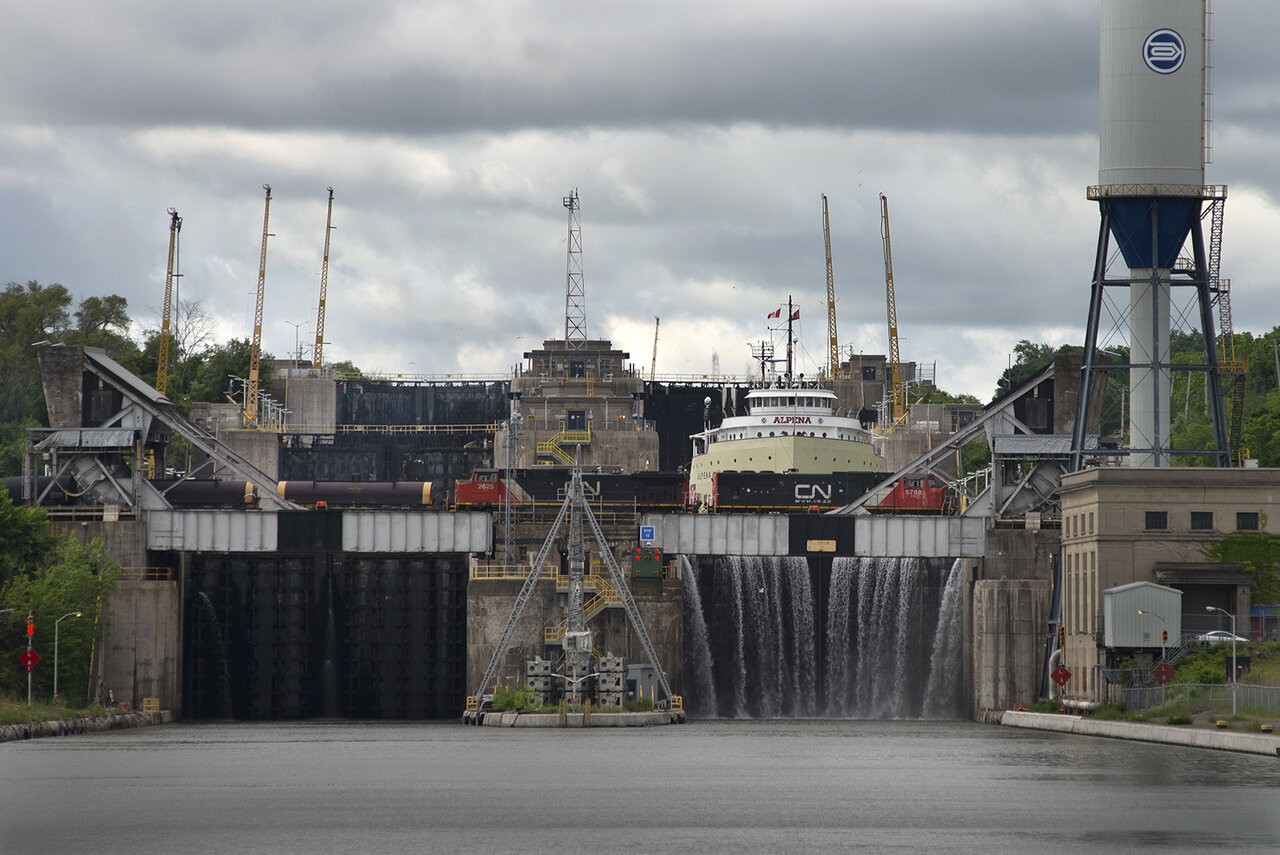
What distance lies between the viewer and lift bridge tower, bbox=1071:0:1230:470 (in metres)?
114

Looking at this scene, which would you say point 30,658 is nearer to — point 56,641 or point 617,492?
point 56,641

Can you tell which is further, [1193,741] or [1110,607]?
[1110,607]

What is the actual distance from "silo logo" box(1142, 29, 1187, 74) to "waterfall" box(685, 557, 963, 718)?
3157 centimetres

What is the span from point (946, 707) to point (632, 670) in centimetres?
2275

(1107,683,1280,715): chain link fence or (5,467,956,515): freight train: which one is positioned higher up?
(5,467,956,515): freight train

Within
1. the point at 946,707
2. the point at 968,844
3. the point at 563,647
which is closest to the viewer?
the point at 968,844

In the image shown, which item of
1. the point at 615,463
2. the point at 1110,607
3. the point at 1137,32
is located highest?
the point at 1137,32

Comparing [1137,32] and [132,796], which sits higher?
[1137,32]

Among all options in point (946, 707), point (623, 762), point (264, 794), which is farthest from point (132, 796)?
point (946, 707)

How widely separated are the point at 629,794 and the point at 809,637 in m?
50.9

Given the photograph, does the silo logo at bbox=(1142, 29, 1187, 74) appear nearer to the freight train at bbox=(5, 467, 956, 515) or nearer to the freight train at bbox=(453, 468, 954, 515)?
the freight train at bbox=(5, 467, 956, 515)

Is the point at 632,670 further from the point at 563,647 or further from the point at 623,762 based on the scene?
the point at 623,762

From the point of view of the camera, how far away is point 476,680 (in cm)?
11338

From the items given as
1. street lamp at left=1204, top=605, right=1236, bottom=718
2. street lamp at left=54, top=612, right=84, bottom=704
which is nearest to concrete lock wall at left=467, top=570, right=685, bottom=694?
street lamp at left=54, top=612, right=84, bottom=704
